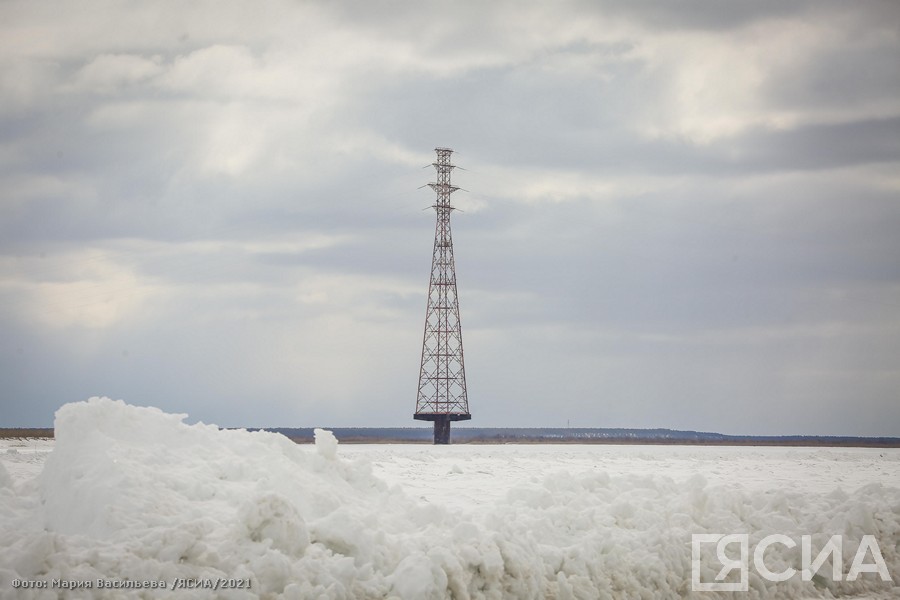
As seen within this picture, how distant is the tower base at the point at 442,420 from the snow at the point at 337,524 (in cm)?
2682

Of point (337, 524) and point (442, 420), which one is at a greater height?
point (442, 420)

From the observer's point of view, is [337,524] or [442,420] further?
[442,420]

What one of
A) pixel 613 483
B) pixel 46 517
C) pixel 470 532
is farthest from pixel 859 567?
pixel 46 517

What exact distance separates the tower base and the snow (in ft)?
88.0

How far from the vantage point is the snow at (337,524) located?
9.18 meters

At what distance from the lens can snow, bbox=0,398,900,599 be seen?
9180 mm

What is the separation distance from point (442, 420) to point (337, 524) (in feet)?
109

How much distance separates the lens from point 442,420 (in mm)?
43469

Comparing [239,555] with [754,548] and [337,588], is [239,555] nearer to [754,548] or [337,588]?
[337,588]

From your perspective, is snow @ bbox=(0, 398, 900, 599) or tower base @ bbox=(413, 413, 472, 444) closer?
snow @ bbox=(0, 398, 900, 599)

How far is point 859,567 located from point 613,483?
4323mm

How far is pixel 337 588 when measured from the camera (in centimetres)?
949

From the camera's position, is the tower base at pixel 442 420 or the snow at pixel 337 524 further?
the tower base at pixel 442 420

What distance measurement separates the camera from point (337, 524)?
1032cm
